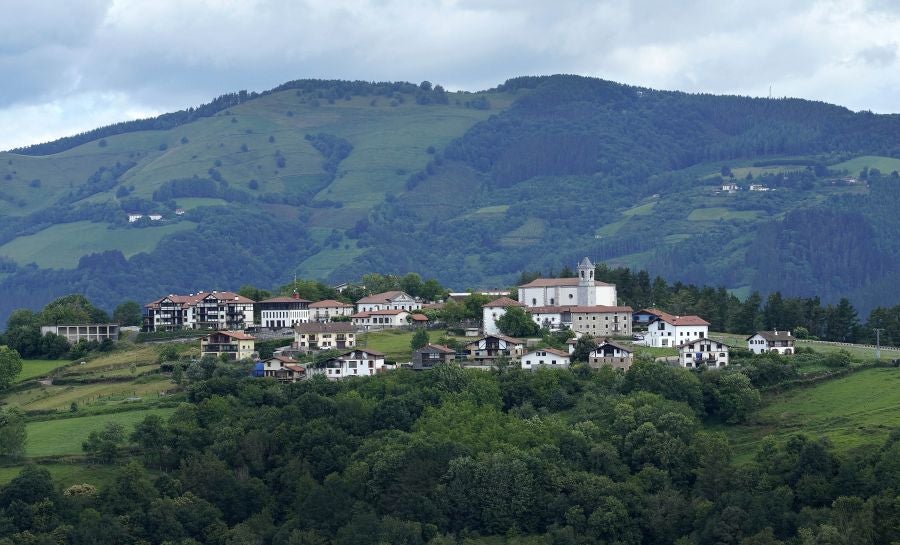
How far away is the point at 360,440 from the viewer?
285 ft

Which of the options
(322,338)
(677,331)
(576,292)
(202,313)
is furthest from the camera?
(202,313)

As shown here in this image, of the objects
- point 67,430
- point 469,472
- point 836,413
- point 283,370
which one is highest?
point 283,370

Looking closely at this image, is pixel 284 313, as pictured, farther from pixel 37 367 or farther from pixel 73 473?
pixel 73 473

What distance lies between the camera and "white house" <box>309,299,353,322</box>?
397 ft

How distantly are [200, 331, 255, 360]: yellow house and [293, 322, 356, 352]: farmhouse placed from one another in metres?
3.23

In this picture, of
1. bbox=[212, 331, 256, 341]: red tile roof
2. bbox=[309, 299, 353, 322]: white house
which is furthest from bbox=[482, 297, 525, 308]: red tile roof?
bbox=[212, 331, 256, 341]: red tile roof

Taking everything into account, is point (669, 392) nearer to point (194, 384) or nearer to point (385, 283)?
point (194, 384)

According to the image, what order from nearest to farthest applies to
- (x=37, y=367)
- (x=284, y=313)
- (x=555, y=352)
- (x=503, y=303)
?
(x=555, y=352) → (x=37, y=367) → (x=503, y=303) → (x=284, y=313)

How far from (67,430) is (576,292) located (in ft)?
138

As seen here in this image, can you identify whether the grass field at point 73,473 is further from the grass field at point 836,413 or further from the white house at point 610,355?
the grass field at point 836,413

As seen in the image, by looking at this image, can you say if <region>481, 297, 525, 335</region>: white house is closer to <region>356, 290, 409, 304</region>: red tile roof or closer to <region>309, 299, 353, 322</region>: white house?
<region>356, 290, 409, 304</region>: red tile roof

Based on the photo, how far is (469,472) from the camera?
267 feet

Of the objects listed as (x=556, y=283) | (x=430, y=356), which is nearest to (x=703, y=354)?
(x=430, y=356)

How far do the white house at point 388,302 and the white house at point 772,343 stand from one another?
103ft
